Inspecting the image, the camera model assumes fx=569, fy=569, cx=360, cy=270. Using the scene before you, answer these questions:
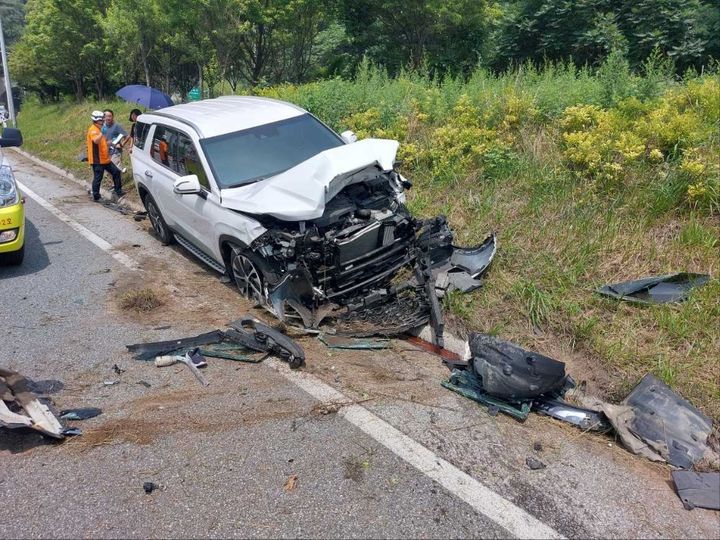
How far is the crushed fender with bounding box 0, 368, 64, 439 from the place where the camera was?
3527 mm

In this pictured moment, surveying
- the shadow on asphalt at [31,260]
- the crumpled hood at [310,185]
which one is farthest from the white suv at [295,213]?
the shadow on asphalt at [31,260]

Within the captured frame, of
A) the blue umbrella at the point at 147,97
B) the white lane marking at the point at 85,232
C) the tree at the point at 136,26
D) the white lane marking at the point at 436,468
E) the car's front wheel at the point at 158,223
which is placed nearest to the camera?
the white lane marking at the point at 436,468

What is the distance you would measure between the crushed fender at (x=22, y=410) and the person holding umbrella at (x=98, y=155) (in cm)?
777

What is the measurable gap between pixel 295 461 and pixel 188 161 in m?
4.13

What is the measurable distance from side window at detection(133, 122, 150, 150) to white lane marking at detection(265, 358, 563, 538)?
4.77m

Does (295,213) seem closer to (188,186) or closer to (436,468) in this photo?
(188,186)

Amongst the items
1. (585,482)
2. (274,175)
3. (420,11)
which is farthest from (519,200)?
(420,11)

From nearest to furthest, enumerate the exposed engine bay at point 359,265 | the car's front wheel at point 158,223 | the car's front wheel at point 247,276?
1. the exposed engine bay at point 359,265
2. the car's front wheel at point 247,276
3. the car's front wheel at point 158,223

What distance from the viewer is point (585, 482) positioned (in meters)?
3.35

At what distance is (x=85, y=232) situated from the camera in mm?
8656

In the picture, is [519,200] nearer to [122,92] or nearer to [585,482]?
[585,482]

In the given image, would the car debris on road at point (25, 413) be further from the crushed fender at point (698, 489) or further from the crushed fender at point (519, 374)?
the crushed fender at point (698, 489)

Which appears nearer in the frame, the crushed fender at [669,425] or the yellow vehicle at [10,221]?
the crushed fender at [669,425]

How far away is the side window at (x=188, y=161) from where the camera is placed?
19.9ft
